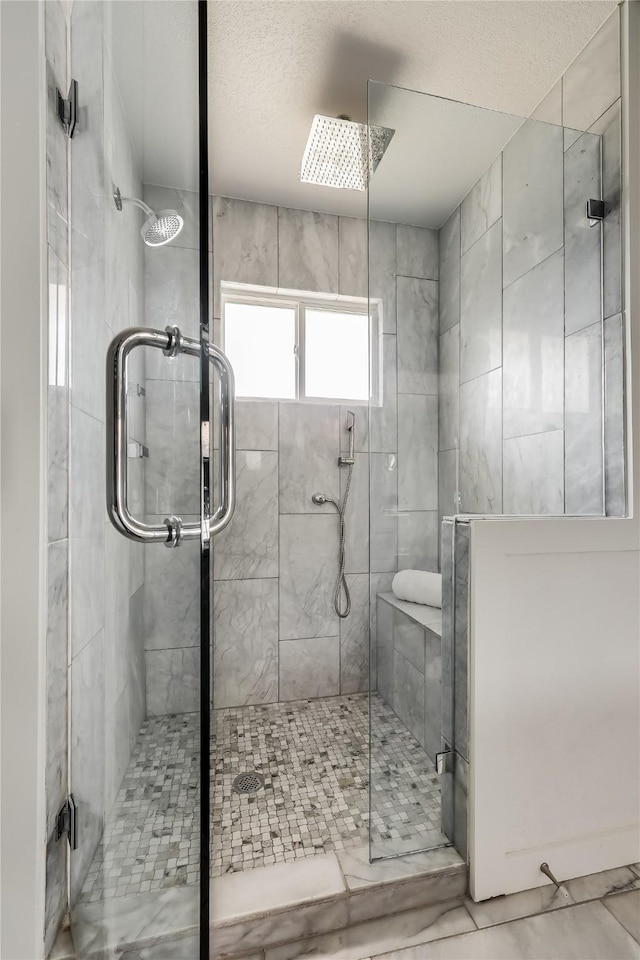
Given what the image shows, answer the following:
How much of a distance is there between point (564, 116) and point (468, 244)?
59cm

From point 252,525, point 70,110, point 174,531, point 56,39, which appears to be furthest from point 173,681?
point 252,525

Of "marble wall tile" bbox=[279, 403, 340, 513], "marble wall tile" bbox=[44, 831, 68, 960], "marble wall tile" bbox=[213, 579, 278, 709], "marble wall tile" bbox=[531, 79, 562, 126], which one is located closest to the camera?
"marble wall tile" bbox=[44, 831, 68, 960]

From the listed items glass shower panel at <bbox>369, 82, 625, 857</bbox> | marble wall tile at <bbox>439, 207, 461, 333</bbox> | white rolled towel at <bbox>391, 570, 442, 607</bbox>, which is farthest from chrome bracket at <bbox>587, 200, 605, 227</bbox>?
white rolled towel at <bbox>391, 570, 442, 607</bbox>

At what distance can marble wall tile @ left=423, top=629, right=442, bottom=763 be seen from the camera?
1.30m

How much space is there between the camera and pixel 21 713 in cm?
83

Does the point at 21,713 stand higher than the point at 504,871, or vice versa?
the point at 21,713

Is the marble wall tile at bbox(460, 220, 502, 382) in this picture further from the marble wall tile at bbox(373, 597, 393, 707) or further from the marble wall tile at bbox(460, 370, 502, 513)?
the marble wall tile at bbox(373, 597, 393, 707)

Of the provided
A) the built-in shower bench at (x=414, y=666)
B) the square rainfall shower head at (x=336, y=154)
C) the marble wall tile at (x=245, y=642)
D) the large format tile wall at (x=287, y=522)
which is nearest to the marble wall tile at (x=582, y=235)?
the square rainfall shower head at (x=336, y=154)

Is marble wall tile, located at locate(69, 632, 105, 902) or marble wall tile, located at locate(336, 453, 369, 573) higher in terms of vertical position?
marble wall tile, located at locate(336, 453, 369, 573)

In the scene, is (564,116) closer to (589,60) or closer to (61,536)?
→ (589,60)

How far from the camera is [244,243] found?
2.32 m

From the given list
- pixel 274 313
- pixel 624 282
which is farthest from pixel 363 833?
pixel 274 313

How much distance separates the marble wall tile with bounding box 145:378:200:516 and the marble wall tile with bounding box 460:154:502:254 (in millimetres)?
1167

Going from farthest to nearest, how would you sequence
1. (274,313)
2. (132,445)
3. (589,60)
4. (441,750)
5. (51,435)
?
(274,313) → (589,60) → (441,750) → (51,435) → (132,445)
